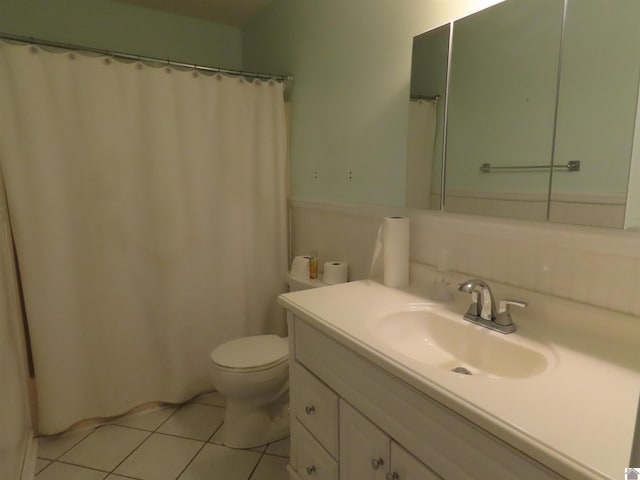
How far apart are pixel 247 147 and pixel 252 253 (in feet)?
2.01

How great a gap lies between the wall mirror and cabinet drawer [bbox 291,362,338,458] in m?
0.74

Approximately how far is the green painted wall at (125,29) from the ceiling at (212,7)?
0.06 meters

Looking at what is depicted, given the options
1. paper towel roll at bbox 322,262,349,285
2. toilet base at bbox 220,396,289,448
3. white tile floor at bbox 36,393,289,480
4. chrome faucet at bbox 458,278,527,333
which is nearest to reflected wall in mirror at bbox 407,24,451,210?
chrome faucet at bbox 458,278,527,333

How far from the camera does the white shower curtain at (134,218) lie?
5.64ft

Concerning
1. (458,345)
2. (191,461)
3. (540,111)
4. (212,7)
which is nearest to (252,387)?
(191,461)

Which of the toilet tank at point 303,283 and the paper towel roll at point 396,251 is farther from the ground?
the paper towel roll at point 396,251

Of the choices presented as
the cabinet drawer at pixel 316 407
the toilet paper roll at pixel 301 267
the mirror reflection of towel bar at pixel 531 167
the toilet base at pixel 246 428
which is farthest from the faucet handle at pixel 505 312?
the toilet base at pixel 246 428

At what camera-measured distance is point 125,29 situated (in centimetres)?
238

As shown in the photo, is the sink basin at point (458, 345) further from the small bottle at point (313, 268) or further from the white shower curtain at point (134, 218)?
the white shower curtain at point (134, 218)

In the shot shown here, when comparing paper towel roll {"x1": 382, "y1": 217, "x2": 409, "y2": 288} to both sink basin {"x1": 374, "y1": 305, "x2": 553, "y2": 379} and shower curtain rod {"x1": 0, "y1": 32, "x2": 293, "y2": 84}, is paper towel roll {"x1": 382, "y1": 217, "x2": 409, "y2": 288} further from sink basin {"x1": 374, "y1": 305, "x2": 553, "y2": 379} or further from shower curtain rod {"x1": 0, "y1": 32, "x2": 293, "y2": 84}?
shower curtain rod {"x1": 0, "y1": 32, "x2": 293, "y2": 84}

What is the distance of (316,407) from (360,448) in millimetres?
226

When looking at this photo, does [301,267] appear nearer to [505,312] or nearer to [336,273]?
[336,273]

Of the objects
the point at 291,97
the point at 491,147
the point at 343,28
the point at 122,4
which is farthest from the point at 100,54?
the point at 491,147

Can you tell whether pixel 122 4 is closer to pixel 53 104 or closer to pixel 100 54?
pixel 100 54
